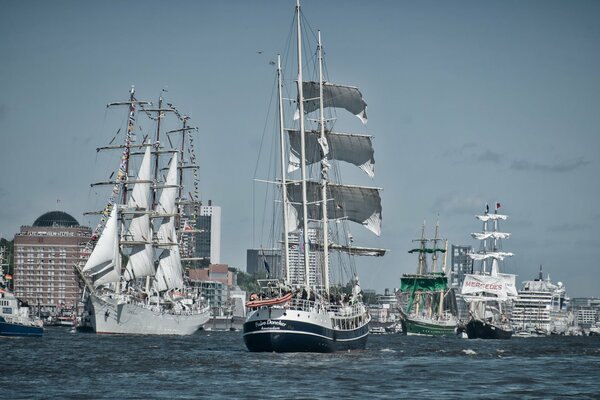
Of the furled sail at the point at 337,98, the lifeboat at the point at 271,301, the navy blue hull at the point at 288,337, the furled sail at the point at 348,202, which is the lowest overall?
the navy blue hull at the point at 288,337

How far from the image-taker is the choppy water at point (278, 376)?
5728 cm

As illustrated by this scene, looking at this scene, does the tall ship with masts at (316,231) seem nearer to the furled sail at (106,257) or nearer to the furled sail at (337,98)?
the furled sail at (337,98)

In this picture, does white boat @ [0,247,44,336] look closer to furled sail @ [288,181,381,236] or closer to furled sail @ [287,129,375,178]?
furled sail @ [288,181,381,236]

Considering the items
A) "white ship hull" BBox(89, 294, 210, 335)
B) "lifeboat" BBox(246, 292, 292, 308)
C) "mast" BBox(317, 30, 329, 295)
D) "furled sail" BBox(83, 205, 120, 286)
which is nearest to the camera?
"lifeboat" BBox(246, 292, 292, 308)

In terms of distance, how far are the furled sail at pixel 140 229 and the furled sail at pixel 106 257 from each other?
355 inches

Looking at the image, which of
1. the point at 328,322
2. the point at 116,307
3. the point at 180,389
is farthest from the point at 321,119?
the point at 116,307

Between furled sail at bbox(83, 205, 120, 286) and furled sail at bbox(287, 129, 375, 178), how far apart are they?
2107 inches

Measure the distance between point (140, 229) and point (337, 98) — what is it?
67202 millimetres

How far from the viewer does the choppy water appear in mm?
57281

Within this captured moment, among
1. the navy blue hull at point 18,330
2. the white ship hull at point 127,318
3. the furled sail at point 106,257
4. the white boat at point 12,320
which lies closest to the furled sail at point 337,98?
the white boat at point 12,320

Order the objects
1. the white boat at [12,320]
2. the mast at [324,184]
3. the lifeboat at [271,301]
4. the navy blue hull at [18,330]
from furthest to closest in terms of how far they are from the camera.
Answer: the white boat at [12,320], the navy blue hull at [18,330], the mast at [324,184], the lifeboat at [271,301]

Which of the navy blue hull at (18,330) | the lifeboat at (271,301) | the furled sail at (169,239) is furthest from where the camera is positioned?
the furled sail at (169,239)

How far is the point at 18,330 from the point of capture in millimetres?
117625

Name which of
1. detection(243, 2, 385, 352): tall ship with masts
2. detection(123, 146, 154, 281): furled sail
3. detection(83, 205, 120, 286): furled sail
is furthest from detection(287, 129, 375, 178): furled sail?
detection(123, 146, 154, 281): furled sail
